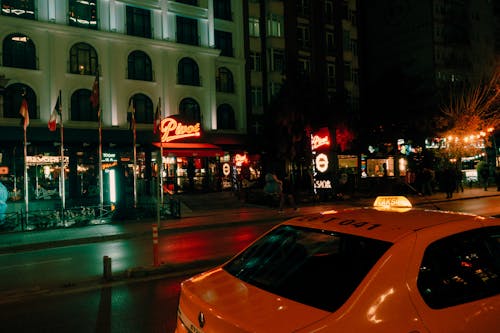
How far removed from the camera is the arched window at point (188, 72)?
31.4 m

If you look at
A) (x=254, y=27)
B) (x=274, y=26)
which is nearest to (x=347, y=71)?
(x=274, y=26)

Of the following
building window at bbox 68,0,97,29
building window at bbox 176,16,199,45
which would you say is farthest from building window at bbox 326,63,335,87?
building window at bbox 68,0,97,29

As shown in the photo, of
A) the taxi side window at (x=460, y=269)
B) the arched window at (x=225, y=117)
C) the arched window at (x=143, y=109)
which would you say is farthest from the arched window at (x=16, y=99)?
the taxi side window at (x=460, y=269)

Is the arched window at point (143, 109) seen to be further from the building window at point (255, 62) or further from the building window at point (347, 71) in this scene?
the building window at point (347, 71)

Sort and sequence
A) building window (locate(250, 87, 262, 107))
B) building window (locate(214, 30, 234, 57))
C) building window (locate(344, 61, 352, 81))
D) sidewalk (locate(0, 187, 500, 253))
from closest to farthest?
sidewalk (locate(0, 187, 500, 253)) → building window (locate(214, 30, 234, 57)) → building window (locate(250, 87, 262, 107)) → building window (locate(344, 61, 352, 81))

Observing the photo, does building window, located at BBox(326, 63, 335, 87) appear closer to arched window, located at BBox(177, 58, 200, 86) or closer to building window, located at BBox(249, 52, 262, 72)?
building window, located at BBox(249, 52, 262, 72)

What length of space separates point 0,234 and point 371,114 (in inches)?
1135

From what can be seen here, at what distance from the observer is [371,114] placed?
118ft

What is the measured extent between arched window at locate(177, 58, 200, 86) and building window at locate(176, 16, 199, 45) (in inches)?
56.6

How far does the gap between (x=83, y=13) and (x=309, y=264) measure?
1132 inches

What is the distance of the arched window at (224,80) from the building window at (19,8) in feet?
44.0

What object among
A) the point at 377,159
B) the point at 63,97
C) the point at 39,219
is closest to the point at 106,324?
the point at 39,219

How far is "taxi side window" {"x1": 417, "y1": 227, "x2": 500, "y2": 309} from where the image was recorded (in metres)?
2.84

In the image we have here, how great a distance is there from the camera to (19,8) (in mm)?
25516
